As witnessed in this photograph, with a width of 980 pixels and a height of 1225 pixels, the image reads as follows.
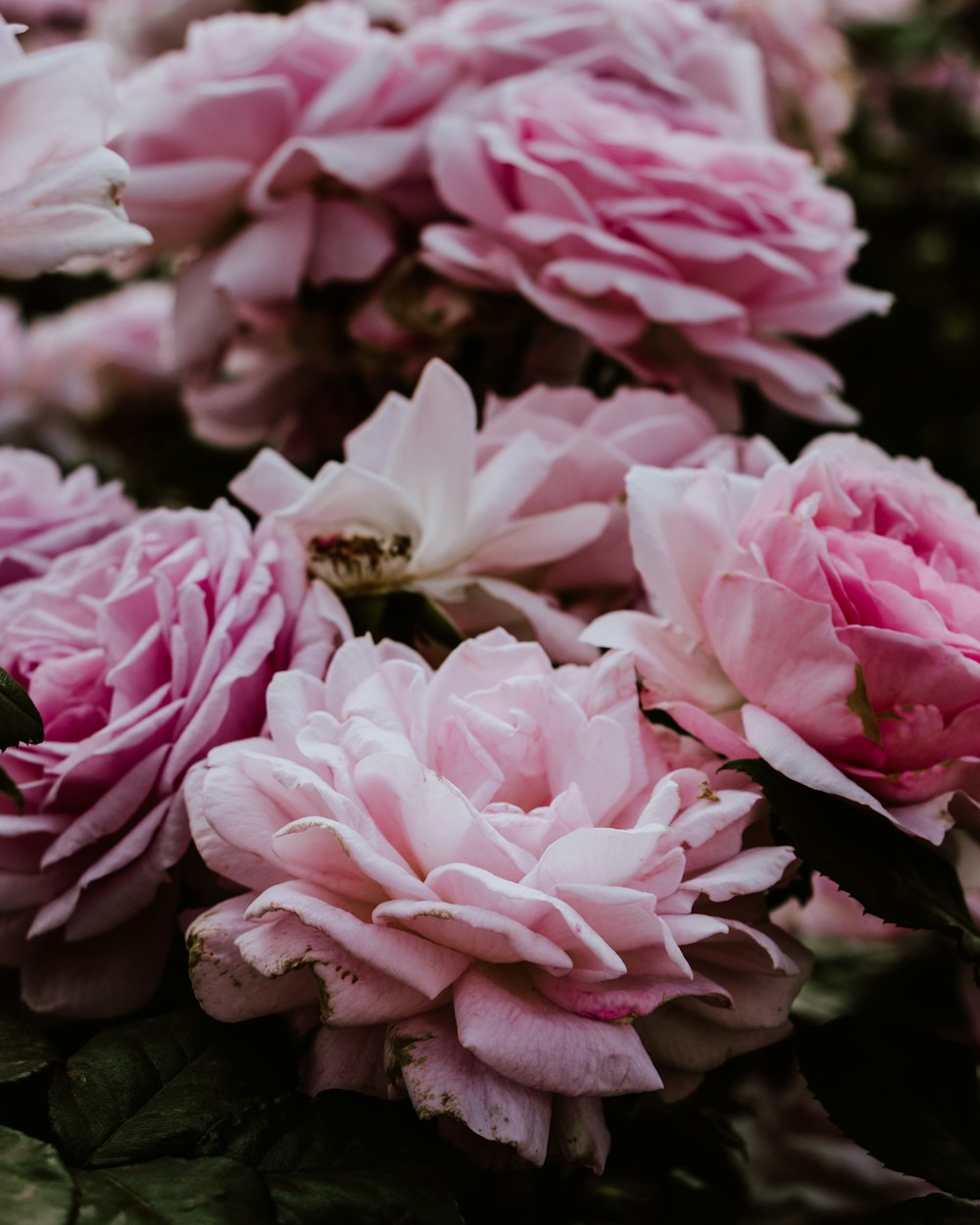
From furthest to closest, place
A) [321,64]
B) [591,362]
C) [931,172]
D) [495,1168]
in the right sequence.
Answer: [931,172], [591,362], [321,64], [495,1168]

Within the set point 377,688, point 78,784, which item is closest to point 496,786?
point 377,688

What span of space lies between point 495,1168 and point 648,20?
0.60 metres

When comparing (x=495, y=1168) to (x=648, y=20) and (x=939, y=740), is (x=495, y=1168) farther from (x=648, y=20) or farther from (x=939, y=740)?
(x=648, y=20)

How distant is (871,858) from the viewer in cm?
39

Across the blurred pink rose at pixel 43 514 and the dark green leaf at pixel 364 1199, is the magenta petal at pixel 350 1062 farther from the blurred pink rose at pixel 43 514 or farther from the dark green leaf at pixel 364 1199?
the blurred pink rose at pixel 43 514

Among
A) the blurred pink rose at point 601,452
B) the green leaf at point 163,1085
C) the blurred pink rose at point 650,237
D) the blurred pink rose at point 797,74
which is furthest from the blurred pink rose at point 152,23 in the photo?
the green leaf at point 163,1085

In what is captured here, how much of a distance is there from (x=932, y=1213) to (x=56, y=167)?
1.31ft

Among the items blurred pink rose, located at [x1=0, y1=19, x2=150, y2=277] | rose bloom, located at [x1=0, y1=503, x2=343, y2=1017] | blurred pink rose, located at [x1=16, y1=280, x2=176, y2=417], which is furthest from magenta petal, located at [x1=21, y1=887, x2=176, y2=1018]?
blurred pink rose, located at [x1=16, y1=280, x2=176, y2=417]

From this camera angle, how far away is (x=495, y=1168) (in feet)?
1.22

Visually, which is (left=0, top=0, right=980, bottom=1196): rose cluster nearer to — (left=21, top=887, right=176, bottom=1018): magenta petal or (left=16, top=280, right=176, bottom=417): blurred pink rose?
(left=21, top=887, right=176, bottom=1018): magenta petal

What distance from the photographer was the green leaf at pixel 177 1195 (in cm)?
29

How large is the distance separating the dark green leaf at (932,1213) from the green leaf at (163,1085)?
185 mm

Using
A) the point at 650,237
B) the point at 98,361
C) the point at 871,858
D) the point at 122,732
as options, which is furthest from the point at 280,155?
the point at 98,361

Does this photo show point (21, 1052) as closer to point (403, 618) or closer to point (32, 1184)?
point (32, 1184)
